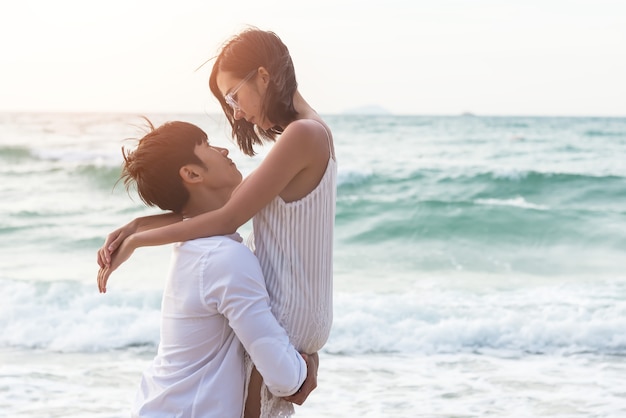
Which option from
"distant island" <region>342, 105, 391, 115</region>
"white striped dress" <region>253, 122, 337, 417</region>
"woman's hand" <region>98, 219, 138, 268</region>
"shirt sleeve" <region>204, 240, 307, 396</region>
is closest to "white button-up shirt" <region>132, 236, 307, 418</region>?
"shirt sleeve" <region>204, 240, 307, 396</region>

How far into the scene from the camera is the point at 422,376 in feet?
20.7

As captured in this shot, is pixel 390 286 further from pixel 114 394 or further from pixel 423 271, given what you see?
pixel 114 394

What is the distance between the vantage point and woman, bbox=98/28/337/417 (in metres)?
2.35

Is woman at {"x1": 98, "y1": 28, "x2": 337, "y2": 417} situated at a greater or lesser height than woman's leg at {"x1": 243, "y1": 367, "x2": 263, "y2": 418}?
greater

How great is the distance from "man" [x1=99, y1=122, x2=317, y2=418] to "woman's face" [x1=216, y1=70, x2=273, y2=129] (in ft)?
0.58

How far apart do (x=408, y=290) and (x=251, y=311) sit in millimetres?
7489

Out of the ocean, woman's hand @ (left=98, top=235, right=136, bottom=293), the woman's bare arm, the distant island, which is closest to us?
the woman's bare arm

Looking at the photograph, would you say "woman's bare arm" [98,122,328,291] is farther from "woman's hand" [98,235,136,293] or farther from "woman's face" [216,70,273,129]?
"woman's face" [216,70,273,129]

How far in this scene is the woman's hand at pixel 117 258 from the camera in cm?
246

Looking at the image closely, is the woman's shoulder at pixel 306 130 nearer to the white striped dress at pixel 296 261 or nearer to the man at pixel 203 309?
the white striped dress at pixel 296 261

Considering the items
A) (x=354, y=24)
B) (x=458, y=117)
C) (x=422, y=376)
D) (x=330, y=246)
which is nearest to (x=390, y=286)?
(x=422, y=376)

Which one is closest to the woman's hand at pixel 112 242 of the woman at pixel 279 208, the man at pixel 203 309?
the woman at pixel 279 208

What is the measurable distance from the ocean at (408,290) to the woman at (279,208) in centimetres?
32

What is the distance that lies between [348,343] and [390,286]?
8.23 ft
